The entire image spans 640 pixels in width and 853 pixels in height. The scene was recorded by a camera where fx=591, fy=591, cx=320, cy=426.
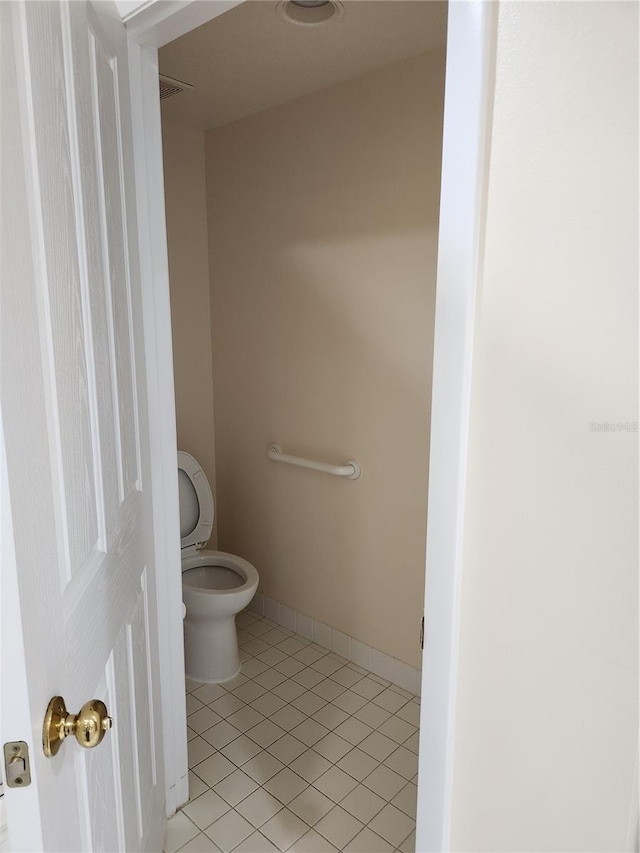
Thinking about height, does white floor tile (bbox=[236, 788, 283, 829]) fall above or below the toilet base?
below

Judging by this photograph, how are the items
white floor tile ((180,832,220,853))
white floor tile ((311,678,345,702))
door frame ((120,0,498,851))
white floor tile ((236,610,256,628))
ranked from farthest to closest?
white floor tile ((236,610,256,628)) → white floor tile ((311,678,345,702)) → white floor tile ((180,832,220,853)) → door frame ((120,0,498,851))

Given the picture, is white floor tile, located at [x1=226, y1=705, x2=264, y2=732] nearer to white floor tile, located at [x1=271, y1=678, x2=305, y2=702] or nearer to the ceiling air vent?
white floor tile, located at [x1=271, y1=678, x2=305, y2=702]

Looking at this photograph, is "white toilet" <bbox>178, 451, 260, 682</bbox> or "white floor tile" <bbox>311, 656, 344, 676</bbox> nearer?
"white toilet" <bbox>178, 451, 260, 682</bbox>

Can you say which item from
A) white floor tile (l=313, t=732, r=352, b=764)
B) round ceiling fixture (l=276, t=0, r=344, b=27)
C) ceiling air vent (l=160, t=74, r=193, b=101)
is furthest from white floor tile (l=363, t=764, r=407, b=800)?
ceiling air vent (l=160, t=74, r=193, b=101)

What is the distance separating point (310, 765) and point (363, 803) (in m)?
0.23

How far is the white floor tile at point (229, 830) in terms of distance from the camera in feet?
5.35

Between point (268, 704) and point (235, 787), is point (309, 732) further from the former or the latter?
point (235, 787)

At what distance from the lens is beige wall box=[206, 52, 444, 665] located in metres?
2.09

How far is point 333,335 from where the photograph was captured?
7.78ft

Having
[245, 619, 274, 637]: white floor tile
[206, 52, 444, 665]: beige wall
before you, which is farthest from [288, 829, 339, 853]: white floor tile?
[245, 619, 274, 637]: white floor tile

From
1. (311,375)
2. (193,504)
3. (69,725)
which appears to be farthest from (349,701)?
(69,725)

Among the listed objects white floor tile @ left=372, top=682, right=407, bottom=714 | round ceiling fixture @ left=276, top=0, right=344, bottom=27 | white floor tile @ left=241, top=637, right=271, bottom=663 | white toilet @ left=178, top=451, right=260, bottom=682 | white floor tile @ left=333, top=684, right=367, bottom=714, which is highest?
round ceiling fixture @ left=276, top=0, right=344, bottom=27

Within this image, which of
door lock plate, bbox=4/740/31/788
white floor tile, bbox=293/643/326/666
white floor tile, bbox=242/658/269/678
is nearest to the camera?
door lock plate, bbox=4/740/31/788

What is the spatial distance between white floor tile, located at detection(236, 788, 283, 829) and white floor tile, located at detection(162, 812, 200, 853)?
146 mm
